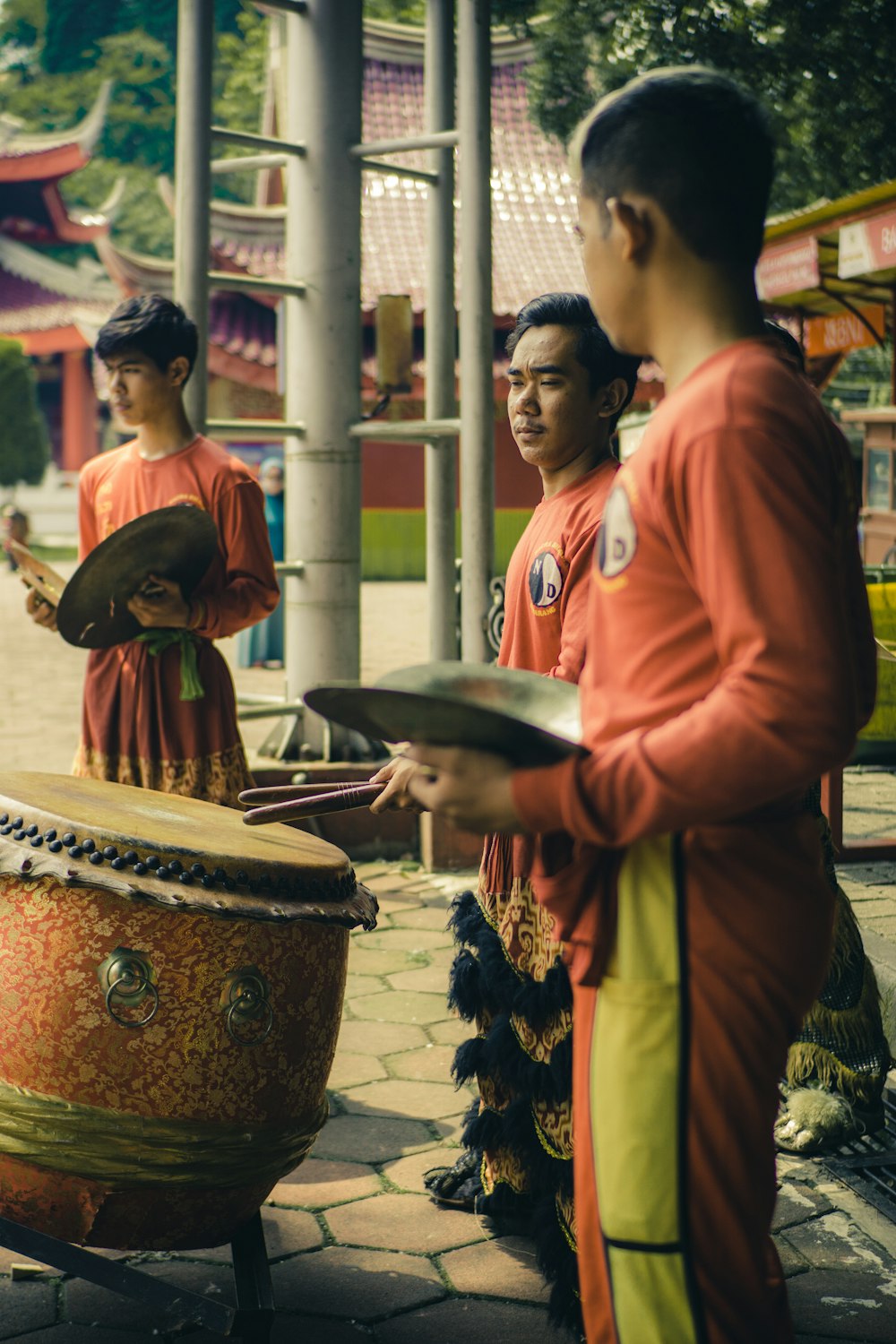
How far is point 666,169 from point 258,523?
206 centimetres

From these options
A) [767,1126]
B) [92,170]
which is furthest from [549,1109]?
[92,170]

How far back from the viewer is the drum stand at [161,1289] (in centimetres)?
198

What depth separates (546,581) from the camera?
2.24 meters

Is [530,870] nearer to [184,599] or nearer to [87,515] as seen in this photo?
[184,599]

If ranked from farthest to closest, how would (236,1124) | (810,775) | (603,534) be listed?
(236,1124)
(603,534)
(810,775)

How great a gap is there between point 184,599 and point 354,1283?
4.67 feet

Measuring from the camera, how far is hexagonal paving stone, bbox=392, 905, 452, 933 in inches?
172

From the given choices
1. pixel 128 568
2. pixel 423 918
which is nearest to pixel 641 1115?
pixel 128 568

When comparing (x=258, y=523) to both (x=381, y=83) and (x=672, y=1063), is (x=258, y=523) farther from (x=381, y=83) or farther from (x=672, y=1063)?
(x=381, y=83)

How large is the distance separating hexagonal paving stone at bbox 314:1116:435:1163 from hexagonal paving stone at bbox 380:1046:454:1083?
24cm

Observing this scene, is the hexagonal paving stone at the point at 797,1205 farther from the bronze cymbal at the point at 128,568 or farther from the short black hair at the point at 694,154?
the short black hair at the point at 694,154

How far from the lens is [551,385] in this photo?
232 centimetres

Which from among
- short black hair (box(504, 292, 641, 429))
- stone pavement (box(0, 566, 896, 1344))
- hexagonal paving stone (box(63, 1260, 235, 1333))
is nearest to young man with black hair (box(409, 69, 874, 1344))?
short black hair (box(504, 292, 641, 429))

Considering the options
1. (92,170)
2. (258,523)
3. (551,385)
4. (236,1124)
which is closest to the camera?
(236,1124)
